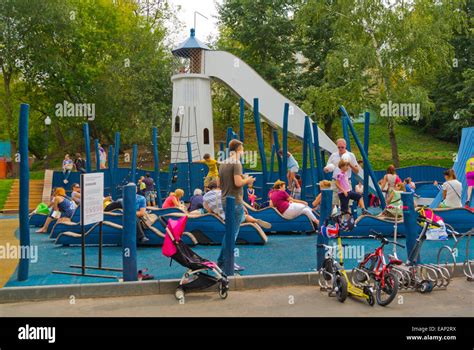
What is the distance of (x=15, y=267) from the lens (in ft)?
32.5

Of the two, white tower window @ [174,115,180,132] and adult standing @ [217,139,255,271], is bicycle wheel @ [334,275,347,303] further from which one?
white tower window @ [174,115,180,132]

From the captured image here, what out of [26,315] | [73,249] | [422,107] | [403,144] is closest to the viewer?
[26,315]

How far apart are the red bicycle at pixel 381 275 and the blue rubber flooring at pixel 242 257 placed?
4.89 ft

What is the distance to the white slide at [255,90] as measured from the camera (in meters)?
22.2

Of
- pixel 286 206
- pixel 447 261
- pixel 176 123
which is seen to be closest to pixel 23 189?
pixel 286 206

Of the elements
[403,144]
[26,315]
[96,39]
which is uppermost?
[96,39]

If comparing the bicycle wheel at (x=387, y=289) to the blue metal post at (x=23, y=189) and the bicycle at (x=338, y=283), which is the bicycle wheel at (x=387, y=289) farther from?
the blue metal post at (x=23, y=189)

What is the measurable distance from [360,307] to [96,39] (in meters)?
37.3

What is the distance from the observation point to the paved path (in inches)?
271

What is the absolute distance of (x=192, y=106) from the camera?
1013 inches

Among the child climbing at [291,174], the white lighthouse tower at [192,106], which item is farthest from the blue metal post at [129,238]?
the white lighthouse tower at [192,106]

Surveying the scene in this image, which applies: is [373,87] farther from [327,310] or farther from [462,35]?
[327,310]

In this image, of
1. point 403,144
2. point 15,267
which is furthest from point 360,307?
point 403,144

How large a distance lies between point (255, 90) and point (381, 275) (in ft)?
54.7
